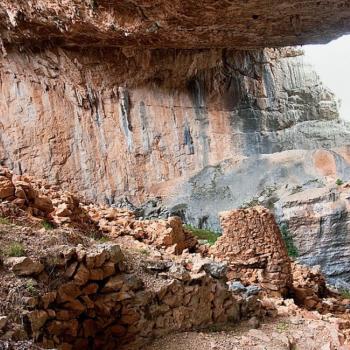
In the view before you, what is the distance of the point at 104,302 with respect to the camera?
221 inches

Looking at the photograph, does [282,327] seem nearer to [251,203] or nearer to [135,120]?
[251,203]

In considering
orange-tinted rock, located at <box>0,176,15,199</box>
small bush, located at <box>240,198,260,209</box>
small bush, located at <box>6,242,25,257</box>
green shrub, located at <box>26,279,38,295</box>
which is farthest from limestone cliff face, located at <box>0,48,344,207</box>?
green shrub, located at <box>26,279,38,295</box>

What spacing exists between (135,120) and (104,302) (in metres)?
19.0

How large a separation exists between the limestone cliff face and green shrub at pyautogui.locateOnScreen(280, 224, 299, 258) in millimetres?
6446

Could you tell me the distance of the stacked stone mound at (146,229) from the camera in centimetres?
982

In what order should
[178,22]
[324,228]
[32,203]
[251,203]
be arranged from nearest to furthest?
[32,203] → [178,22] → [324,228] → [251,203]

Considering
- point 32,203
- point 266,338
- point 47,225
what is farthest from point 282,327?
point 32,203

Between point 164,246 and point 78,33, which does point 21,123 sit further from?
point 164,246

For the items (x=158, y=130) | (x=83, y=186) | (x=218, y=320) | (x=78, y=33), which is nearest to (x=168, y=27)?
(x=78, y=33)

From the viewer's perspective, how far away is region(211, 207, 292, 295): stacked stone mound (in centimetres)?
1013

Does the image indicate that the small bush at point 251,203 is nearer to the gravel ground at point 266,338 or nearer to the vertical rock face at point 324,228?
the vertical rock face at point 324,228

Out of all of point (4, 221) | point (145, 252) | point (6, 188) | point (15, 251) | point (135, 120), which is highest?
point (135, 120)

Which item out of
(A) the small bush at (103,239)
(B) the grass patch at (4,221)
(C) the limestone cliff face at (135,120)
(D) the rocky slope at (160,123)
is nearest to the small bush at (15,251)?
(B) the grass patch at (4,221)

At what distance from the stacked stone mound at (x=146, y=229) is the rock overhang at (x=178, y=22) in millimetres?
7126
